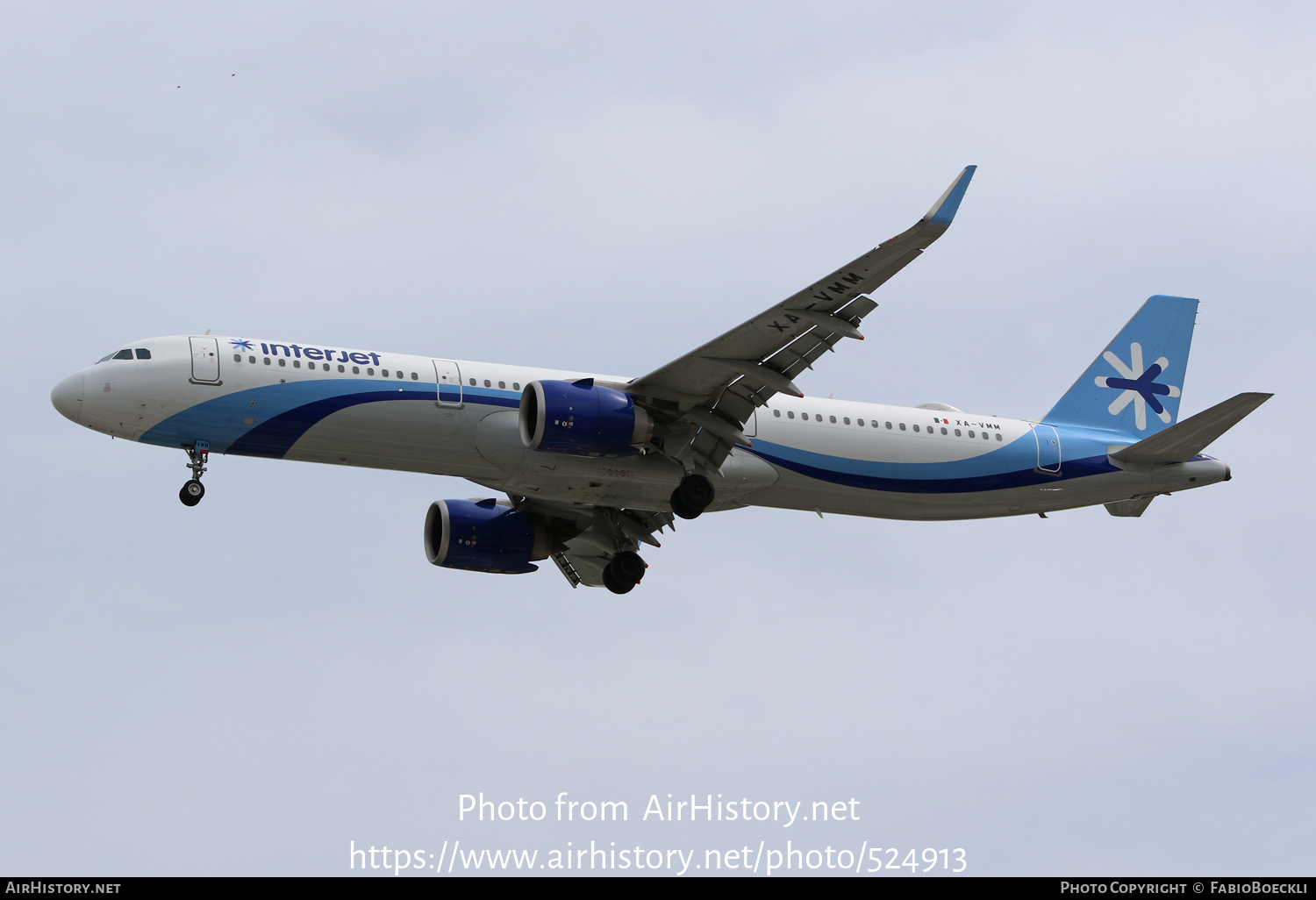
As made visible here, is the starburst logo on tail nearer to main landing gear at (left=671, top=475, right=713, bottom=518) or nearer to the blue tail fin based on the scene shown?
the blue tail fin

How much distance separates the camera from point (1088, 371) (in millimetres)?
40906

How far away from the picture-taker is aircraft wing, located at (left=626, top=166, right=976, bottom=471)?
2933 centimetres

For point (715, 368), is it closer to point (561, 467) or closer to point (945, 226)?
point (561, 467)

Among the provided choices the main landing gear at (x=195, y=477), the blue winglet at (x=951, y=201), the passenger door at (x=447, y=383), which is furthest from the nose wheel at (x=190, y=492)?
the blue winglet at (x=951, y=201)

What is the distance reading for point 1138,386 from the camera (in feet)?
136

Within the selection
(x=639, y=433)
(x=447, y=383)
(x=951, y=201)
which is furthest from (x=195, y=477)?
(x=951, y=201)

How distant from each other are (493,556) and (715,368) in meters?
9.56

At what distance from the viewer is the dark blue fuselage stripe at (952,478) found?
116 feet

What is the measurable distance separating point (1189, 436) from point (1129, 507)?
113 inches

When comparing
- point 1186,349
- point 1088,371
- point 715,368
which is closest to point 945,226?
point 715,368

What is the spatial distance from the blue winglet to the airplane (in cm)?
3

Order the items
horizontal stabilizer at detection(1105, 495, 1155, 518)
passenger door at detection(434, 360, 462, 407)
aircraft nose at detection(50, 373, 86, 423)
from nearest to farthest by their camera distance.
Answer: aircraft nose at detection(50, 373, 86, 423), passenger door at detection(434, 360, 462, 407), horizontal stabilizer at detection(1105, 495, 1155, 518)

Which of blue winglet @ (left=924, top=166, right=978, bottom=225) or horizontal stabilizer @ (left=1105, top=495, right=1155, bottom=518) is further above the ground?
blue winglet @ (left=924, top=166, right=978, bottom=225)

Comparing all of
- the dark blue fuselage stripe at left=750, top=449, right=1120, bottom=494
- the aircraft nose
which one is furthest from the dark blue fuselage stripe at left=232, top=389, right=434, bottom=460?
the dark blue fuselage stripe at left=750, top=449, right=1120, bottom=494
